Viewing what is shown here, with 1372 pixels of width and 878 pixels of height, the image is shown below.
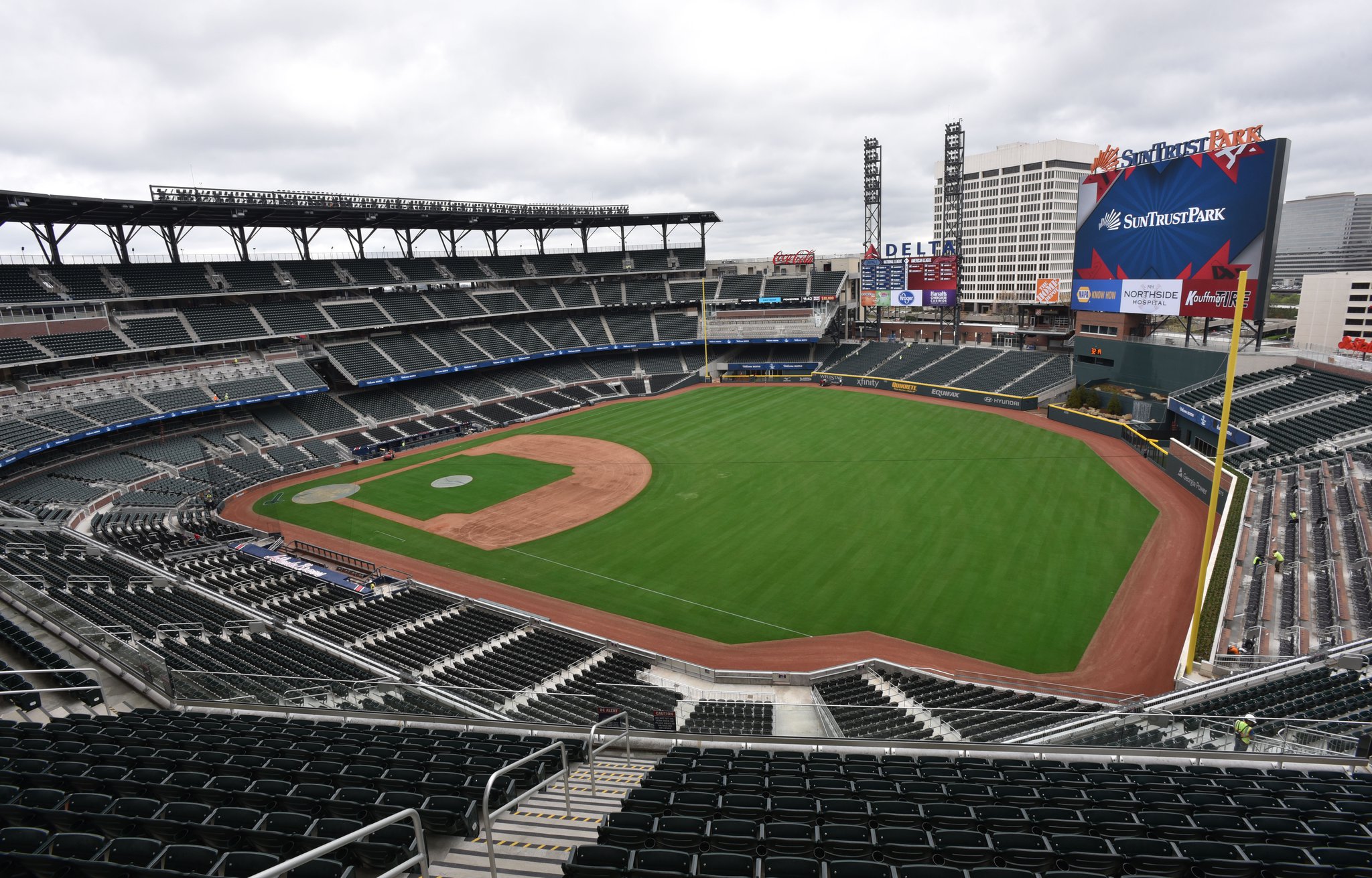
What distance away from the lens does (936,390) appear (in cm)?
6181

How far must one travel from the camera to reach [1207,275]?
133ft

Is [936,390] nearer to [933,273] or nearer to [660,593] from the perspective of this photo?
[933,273]

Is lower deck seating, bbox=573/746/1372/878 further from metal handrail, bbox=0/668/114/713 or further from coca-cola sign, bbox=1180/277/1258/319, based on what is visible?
coca-cola sign, bbox=1180/277/1258/319

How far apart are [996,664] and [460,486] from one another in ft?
106

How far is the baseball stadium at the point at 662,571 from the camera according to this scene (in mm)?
8062

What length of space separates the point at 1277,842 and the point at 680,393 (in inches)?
2392

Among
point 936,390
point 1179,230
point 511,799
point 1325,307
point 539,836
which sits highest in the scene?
point 1179,230

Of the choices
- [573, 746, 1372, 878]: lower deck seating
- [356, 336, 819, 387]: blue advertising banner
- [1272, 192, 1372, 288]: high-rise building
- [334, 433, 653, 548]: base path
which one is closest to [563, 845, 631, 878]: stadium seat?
[573, 746, 1372, 878]: lower deck seating

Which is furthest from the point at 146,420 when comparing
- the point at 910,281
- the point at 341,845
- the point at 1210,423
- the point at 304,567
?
the point at 910,281

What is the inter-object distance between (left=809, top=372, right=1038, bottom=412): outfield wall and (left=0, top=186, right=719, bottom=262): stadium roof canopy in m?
27.0

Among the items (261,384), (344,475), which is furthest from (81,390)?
(344,475)

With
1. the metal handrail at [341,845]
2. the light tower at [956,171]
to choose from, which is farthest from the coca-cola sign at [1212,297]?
the metal handrail at [341,845]

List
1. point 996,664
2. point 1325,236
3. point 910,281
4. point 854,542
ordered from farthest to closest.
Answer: point 1325,236
point 910,281
point 854,542
point 996,664

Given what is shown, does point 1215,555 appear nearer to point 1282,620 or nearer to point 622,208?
point 1282,620
